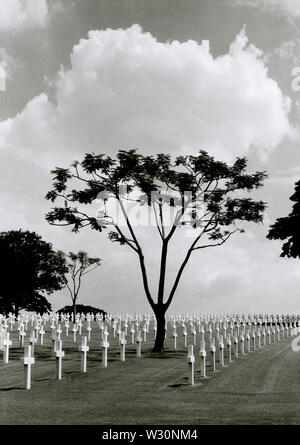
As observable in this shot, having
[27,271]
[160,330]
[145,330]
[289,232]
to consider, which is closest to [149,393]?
[289,232]

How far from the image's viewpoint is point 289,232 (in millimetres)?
22875

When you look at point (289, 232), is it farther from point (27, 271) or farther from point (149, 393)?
point (27, 271)

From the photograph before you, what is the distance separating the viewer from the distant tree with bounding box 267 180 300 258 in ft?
74.2

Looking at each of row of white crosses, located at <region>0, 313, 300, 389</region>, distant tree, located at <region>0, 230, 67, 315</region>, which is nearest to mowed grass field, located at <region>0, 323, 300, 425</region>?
row of white crosses, located at <region>0, 313, 300, 389</region>

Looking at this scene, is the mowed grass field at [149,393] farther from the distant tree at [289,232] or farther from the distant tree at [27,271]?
the distant tree at [27,271]

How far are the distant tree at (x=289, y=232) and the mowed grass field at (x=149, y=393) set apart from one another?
180 inches

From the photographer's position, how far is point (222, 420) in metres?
10.9

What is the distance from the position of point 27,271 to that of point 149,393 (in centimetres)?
4790

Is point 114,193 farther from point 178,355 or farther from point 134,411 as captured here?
point 134,411

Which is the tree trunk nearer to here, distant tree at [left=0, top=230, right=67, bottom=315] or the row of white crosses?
Answer: the row of white crosses

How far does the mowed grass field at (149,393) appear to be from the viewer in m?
11.1

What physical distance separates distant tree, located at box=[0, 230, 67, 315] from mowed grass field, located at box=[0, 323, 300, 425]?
34930mm

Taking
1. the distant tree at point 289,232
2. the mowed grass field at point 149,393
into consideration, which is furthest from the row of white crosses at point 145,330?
the distant tree at point 289,232

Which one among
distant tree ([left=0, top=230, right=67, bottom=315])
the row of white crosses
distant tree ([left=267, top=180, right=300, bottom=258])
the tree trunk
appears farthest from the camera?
distant tree ([left=0, top=230, right=67, bottom=315])
